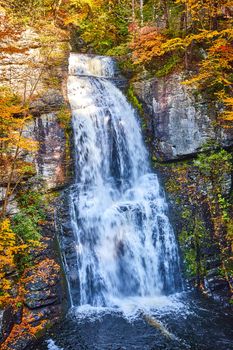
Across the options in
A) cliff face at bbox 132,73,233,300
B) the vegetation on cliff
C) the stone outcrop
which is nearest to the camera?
the vegetation on cliff

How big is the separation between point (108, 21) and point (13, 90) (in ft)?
26.4

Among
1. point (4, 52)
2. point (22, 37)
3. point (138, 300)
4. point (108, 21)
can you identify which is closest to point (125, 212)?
point (138, 300)

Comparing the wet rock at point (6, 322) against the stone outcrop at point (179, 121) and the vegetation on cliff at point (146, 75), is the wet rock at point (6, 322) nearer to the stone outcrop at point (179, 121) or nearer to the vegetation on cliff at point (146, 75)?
the vegetation on cliff at point (146, 75)

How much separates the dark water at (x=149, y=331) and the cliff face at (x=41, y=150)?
25.8 inches

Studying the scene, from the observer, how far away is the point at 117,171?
38.5 ft

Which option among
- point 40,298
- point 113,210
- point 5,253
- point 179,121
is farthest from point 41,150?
Answer: point 179,121

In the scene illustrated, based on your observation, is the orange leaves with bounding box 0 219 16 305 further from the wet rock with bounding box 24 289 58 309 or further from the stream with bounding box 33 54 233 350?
the stream with bounding box 33 54 233 350

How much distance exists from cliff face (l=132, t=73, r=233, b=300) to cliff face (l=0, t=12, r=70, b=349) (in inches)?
143

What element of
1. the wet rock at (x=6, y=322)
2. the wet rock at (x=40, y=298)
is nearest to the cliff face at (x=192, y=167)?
the wet rock at (x=40, y=298)

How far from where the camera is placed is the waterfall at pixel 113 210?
9.70 m

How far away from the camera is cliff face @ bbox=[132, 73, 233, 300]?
10312 mm

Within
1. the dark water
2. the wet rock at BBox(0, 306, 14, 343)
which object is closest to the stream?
the dark water

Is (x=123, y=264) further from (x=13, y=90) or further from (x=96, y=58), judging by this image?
(x=96, y=58)

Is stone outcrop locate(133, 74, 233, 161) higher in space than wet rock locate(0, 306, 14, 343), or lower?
higher
